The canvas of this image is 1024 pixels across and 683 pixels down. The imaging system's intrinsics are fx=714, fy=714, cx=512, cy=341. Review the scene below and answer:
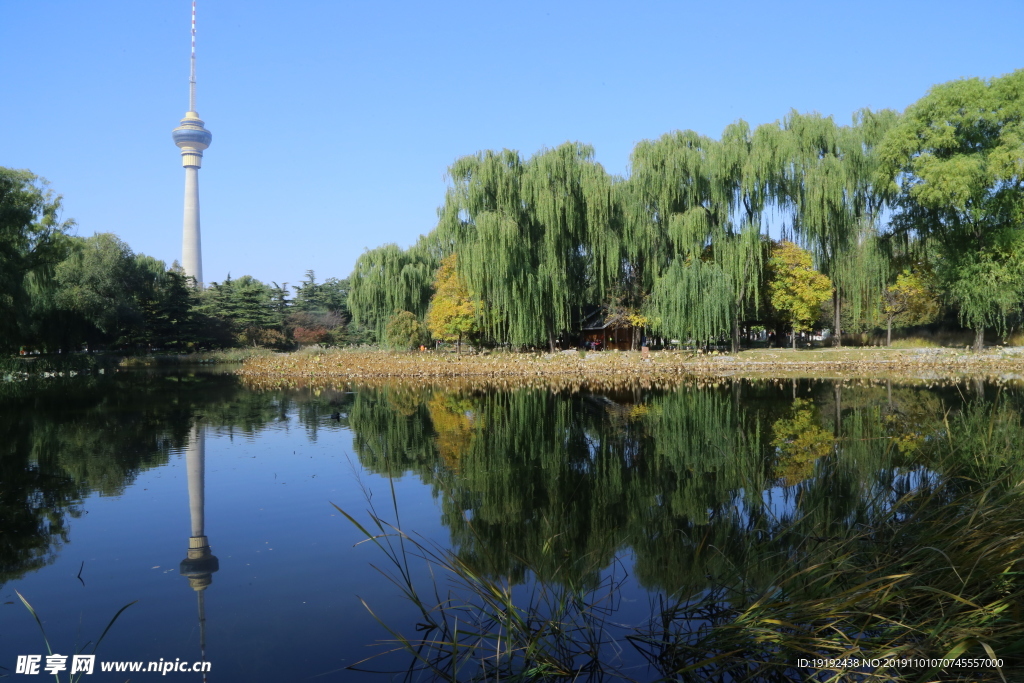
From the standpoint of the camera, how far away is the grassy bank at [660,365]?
23.7 m

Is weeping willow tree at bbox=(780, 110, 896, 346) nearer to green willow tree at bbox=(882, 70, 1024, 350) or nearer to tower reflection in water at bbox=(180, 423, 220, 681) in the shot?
green willow tree at bbox=(882, 70, 1024, 350)

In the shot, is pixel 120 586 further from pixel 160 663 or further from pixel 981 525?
pixel 981 525

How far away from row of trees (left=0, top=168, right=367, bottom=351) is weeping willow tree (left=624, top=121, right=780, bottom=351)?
833 inches

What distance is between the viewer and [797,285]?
118ft

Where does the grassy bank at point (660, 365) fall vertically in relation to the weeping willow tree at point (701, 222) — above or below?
below

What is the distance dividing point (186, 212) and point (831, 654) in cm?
12109

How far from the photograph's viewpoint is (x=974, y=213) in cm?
2439

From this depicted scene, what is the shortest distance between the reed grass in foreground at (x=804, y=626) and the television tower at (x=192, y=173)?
115596mm

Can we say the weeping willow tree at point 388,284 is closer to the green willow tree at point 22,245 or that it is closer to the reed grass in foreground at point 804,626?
the green willow tree at point 22,245

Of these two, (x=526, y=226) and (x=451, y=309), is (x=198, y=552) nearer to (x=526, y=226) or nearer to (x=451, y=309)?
(x=526, y=226)

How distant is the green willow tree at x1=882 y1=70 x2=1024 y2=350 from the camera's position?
78.3 ft

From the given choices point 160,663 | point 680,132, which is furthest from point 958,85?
point 160,663

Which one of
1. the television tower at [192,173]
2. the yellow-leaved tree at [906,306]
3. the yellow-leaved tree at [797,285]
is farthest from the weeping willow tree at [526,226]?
the television tower at [192,173]

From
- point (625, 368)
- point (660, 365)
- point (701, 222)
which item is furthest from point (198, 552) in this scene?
point (701, 222)
